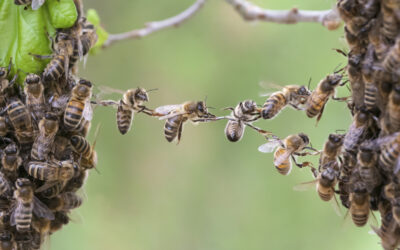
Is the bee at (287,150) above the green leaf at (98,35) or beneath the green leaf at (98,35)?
beneath

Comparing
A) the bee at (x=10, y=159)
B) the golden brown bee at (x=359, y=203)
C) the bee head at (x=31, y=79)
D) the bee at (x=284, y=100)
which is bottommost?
the golden brown bee at (x=359, y=203)

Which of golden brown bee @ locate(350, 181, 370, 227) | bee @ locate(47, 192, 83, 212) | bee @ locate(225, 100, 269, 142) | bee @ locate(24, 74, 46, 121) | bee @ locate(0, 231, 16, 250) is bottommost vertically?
bee @ locate(0, 231, 16, 250)

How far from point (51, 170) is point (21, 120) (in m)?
0.41

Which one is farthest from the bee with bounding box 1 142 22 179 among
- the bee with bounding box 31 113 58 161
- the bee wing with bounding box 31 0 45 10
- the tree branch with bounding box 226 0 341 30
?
the tree branch with bounding box 226 0 341 30

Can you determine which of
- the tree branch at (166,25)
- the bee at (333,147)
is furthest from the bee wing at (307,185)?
the tree branch at (166,25)

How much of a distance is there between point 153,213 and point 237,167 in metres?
2.08

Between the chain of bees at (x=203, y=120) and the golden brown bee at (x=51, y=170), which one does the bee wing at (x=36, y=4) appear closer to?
the chain of bees at (x=203, y=120)

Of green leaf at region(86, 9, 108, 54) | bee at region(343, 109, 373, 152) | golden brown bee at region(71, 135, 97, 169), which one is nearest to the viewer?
bee at region(343, 109, 373, 152)

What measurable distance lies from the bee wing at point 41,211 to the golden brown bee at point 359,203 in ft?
6.99

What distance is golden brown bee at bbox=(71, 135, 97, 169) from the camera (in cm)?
427

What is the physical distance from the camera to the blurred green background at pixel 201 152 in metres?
11.5

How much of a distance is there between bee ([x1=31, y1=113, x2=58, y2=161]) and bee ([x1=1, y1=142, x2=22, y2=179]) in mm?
109

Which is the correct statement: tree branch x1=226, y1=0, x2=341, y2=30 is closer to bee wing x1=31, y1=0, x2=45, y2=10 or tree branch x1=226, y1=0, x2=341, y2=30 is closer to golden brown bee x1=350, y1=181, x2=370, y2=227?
golden brown bee x1=350, y1=181, x2=370, y2=227

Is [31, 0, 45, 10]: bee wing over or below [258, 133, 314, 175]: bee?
over
